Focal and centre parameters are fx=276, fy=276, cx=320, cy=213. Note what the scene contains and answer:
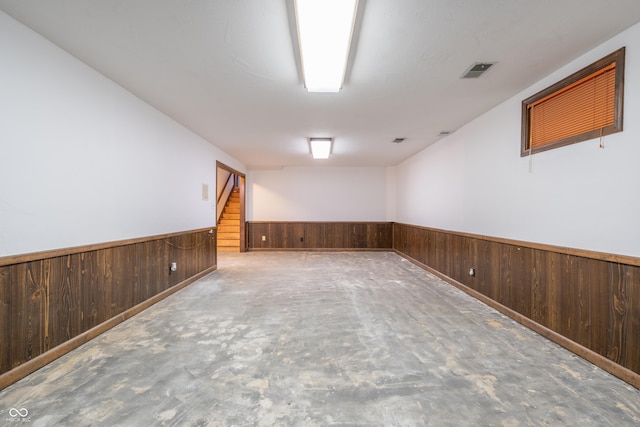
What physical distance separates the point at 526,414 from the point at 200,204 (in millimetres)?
4882

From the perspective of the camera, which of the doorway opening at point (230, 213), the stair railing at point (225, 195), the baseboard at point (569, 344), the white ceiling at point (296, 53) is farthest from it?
the stair railing at point (225, 195)

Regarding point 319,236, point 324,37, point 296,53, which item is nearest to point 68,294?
point 296,53

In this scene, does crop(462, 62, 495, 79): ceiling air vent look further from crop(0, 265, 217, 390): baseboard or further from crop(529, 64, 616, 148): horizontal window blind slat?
crop(0, 265, 217, 390): baseboard

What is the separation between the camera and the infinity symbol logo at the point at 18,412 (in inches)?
60.1

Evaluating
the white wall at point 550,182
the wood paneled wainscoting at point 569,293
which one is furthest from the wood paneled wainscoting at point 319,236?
the wood paneled wainscoting at point 569,293

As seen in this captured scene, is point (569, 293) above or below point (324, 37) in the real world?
below

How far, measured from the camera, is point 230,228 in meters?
8.56

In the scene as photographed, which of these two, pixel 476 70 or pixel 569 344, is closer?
pixel 569 344

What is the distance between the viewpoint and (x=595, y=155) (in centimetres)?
217

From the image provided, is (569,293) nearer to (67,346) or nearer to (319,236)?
(67,346)

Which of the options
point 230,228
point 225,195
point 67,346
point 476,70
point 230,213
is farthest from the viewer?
point 225,195

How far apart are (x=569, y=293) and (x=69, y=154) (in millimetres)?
4389

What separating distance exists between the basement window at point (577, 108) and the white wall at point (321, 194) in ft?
17.5

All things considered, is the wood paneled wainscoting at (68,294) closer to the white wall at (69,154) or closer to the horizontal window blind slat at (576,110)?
the white wall at (69,154)
